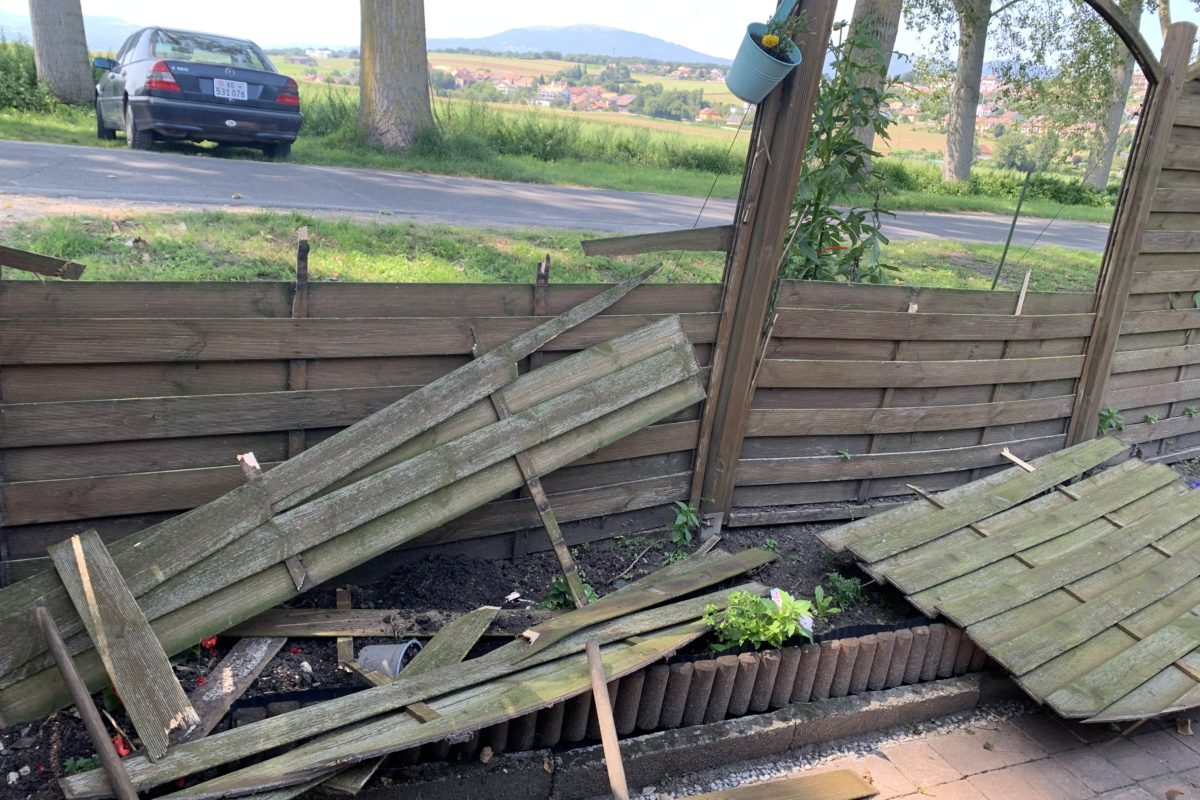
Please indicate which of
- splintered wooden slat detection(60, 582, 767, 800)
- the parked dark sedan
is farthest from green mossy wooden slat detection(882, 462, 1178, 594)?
the parked dark sedan

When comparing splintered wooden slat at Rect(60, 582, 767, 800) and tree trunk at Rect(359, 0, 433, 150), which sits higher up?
tree trunk at Rect(359, 0, 433, 150)

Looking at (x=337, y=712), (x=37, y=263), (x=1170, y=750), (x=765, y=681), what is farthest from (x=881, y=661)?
(x=37, y=263)

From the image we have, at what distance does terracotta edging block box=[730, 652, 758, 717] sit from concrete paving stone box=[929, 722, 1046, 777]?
0.93 metres

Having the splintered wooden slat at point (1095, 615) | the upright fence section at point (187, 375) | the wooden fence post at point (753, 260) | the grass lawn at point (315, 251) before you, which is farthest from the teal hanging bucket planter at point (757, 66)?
the splintered wooden slat at point (1095, 615)

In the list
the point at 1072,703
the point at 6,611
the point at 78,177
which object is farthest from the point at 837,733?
the point at 78,177

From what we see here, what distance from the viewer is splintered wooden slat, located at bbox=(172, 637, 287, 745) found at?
9.18 feet

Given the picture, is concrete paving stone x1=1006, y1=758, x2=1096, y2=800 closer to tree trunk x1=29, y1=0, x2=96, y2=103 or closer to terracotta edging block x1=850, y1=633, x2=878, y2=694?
terracotta edging block x1=850, y1=633, x2=878, y2=694

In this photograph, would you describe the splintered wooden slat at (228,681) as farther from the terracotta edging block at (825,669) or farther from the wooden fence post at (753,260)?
the wooden fence post at (753,260)

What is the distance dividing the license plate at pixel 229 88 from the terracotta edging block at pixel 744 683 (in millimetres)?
8397

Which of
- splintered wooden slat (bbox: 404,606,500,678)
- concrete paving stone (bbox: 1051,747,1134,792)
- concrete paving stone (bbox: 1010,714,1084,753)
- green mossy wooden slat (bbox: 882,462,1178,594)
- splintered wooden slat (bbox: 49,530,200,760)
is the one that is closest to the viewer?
splintered wooden slat (bbox: 49,530,200,760)

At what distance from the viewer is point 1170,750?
3.98 meters

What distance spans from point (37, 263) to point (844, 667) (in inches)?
137

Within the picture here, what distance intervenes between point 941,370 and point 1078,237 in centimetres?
1266

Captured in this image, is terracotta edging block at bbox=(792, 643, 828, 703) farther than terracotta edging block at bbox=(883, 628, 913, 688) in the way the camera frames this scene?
No
